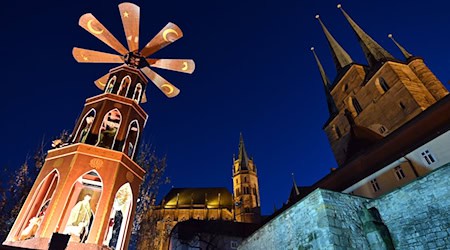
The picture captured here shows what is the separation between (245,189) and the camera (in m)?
48.8

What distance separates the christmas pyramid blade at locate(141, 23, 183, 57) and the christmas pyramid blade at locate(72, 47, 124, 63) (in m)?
1.17

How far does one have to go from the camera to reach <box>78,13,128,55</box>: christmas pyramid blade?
755 cm

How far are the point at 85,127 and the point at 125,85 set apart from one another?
68.6 inches

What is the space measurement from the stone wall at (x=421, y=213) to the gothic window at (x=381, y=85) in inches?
609

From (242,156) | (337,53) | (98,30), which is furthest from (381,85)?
(242,156)

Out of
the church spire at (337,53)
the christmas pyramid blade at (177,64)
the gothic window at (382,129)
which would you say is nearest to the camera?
→ the christmas pyramid blade at (177,64)

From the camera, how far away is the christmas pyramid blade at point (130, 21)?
26.9ft

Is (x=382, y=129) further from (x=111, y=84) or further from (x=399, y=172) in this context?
(x=111, y=84)

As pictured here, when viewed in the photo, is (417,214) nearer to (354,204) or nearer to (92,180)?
(354,204)

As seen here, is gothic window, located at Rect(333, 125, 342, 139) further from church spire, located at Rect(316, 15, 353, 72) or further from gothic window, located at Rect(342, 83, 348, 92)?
church spire, located at Rect(316, 15, 353, 72)

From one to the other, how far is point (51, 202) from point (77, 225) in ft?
2.45

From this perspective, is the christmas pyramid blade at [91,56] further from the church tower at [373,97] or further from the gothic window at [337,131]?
the gothic window at [337,131]

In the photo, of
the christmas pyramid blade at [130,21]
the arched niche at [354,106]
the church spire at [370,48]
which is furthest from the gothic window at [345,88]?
the christmas pyramid blade at [130,21]

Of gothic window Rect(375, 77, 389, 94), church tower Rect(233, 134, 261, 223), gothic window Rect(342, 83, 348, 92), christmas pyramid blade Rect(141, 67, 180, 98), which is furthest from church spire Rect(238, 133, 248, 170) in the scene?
christmas pyramid blade Rect(141, 67, 180, 98)
